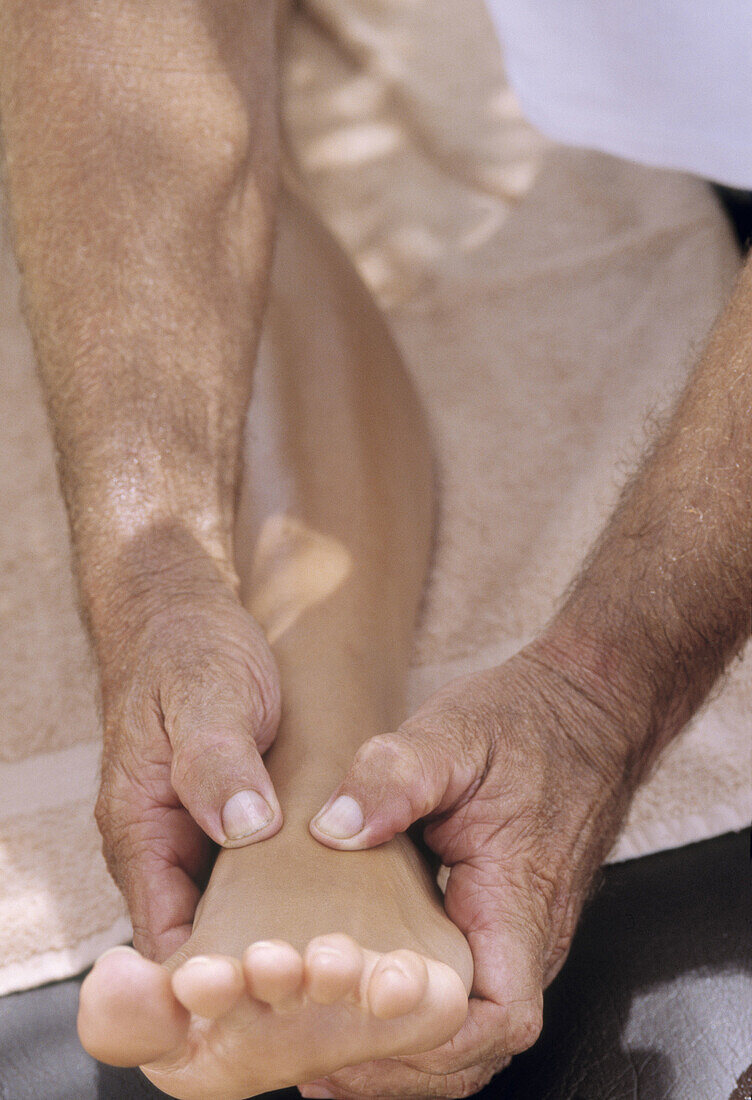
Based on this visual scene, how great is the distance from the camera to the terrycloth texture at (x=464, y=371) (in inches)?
37.6

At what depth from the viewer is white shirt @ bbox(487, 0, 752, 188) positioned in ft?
3.53

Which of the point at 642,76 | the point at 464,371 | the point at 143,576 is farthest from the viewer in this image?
the point at 464,371

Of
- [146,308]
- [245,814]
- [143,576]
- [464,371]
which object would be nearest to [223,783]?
[245,814]

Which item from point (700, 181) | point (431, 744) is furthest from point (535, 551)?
point (700, 181)

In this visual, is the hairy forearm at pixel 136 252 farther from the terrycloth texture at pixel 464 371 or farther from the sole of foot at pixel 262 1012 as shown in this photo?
the sole of foot at pixel 262 1012

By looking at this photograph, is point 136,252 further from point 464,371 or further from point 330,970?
point 330,970

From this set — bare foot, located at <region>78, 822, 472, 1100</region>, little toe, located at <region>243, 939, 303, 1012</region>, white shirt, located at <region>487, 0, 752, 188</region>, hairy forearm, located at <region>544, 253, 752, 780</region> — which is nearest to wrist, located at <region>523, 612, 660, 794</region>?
hairy forearm, located at <region>544, 253, 752, 780</region>

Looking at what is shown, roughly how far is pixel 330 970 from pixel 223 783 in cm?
19

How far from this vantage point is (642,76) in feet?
3.86

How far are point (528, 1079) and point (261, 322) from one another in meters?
0.79

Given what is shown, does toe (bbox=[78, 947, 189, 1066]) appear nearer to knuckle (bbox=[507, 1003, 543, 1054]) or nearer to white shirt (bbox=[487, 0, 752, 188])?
knuckle (bbox=[507, 1003, 543, 1054])

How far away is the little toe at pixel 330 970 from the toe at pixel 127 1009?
0.25 feet

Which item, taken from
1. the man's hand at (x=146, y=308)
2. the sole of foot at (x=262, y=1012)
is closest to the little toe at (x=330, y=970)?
the sole of foot at (x=262, y=1012)

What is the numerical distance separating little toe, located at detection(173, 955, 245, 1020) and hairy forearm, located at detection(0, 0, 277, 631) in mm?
457
